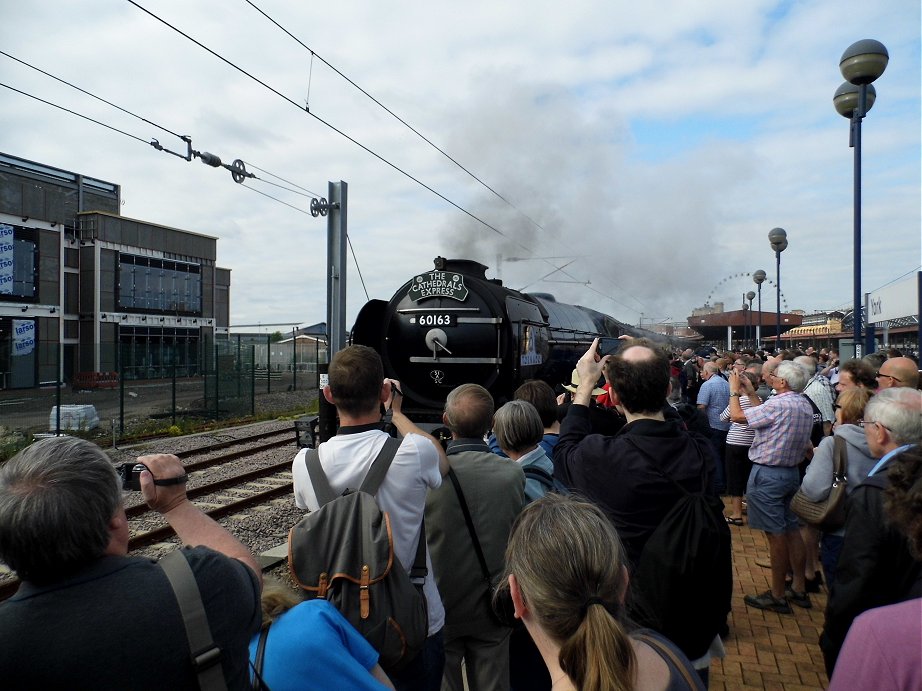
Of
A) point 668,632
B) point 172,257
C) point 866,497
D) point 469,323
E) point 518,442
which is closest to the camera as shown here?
point 668,632

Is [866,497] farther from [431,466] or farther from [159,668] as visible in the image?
[159,668]

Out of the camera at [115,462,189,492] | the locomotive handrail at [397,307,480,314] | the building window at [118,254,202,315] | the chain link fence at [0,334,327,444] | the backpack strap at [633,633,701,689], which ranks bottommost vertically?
the chain link fence at [0,334,327,444]

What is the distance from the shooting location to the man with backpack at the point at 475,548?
9.05ft

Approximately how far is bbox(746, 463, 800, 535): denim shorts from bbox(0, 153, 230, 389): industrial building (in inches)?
1072

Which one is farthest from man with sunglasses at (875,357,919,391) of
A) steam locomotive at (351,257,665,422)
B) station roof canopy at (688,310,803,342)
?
station roof canopy at (688,310,803,342)

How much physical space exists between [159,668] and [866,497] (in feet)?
8.17

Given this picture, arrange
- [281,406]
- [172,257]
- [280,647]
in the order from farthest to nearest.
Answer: [172,257] → [281,406] → [280,647]

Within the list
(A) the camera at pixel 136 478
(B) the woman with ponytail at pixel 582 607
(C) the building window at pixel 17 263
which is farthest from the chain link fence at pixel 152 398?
(B) the woman with ponytail at pixel 582 607

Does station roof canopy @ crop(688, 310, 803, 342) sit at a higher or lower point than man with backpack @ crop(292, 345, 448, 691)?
higher

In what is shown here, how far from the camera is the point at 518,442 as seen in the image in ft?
10.4

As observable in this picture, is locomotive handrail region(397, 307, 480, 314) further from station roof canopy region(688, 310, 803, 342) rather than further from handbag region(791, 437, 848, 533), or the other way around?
station roof canopy region(688, 310, 803, 342)

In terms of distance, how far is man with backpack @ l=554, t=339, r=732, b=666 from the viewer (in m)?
2.22

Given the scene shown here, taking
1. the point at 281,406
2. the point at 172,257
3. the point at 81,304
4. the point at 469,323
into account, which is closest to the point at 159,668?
the point at 469,323

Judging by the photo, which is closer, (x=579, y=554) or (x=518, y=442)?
(x=579, y=554)
